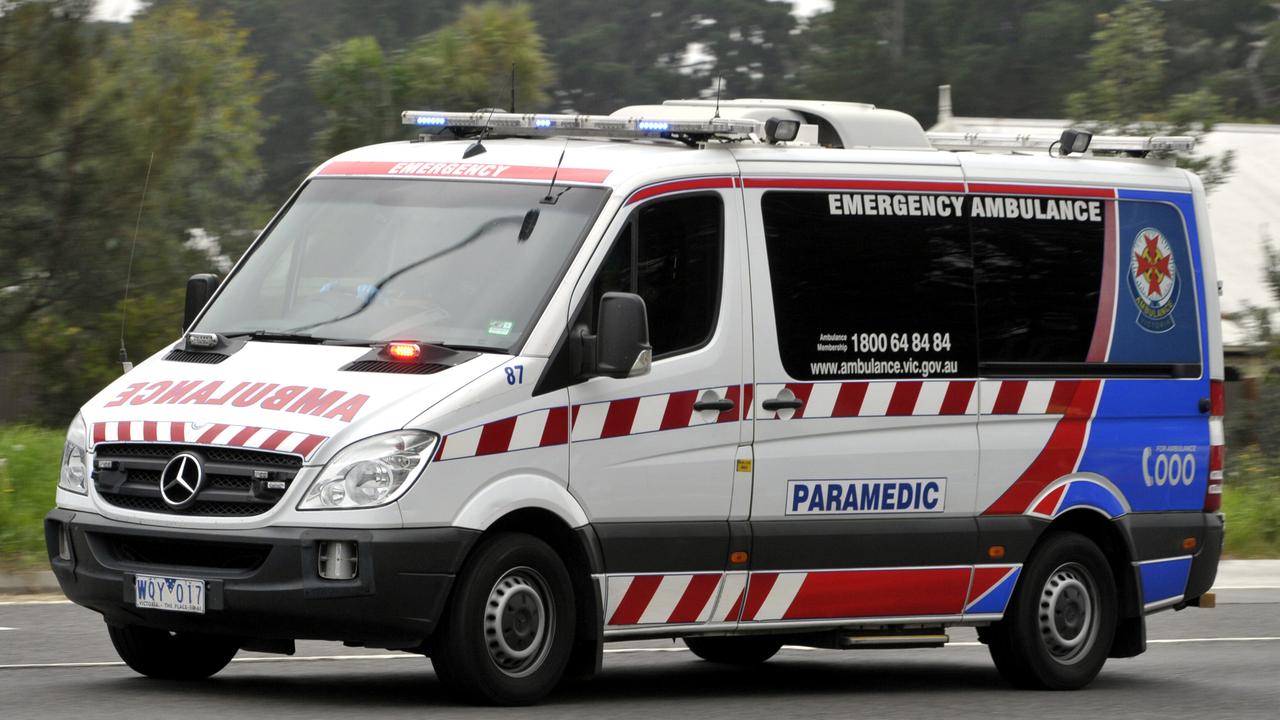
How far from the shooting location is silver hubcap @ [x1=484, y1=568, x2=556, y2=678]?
8.04m

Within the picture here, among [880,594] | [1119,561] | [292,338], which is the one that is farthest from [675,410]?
[1119,561]

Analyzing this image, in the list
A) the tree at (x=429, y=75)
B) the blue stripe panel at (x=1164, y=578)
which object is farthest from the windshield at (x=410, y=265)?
the tree at (x=429, y=75)

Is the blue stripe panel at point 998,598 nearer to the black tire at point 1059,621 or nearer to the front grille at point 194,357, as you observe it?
the black tire at point 1059,621

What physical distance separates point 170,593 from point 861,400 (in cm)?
308

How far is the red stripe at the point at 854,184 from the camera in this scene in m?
9.08

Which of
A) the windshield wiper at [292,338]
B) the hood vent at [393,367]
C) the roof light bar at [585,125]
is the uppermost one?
the roof light bar at [585,125]

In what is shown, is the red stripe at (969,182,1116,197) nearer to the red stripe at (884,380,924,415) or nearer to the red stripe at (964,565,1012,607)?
the red stripe at (884,380,924,415)

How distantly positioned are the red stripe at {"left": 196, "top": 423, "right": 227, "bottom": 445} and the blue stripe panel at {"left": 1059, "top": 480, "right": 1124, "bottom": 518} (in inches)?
162

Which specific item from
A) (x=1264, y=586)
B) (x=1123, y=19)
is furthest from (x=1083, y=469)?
(x=1123, y=19)

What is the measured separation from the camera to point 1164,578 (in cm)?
1044

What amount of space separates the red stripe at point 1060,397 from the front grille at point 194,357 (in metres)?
3.83

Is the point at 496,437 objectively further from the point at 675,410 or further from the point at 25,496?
the point at 25,496

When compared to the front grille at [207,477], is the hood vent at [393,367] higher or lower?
higher

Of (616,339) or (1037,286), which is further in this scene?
(1037,286)
